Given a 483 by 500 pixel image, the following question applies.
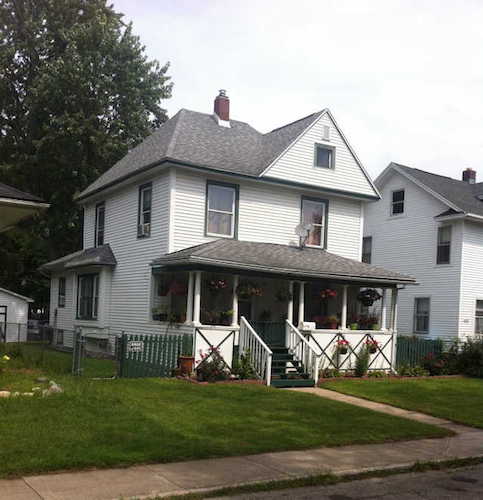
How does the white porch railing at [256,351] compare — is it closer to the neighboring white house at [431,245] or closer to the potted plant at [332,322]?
the potted plant at [332,322]

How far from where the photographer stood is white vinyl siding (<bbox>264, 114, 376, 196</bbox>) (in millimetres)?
21781

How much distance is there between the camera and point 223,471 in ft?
25.8

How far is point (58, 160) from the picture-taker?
34094 millimetres

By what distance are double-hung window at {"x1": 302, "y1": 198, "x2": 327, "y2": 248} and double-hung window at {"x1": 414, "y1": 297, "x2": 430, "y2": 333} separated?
792cm

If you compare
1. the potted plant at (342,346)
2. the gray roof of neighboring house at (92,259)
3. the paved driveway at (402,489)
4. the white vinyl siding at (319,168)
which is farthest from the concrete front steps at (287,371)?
the paved driveway at (402,489)

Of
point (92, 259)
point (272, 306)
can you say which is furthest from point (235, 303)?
point (92, 259)

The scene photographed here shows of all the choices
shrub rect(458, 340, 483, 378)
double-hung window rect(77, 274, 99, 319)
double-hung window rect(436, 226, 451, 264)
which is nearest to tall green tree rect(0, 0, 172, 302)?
double-hung window rect(77, 274, 99, 319)

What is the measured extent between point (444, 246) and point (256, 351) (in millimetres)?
14152

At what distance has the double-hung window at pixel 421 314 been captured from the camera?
91.7 feet

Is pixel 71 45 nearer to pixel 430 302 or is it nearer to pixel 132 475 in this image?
pixel 430 302

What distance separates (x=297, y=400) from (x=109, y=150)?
2384 cm

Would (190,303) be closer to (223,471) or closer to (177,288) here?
(177,288)

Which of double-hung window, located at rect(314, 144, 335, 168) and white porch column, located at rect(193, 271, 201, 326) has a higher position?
double-hung window, located at rect(314, 144, 335, 168)

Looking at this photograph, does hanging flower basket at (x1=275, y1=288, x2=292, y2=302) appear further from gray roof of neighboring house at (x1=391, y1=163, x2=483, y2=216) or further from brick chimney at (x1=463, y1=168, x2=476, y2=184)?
brick chimney at (x1=463, y1=168, x2=476, y2=184)
